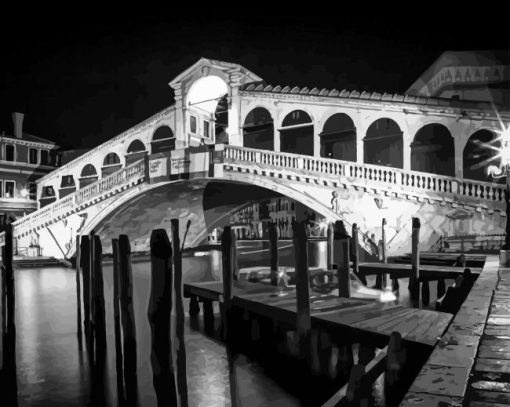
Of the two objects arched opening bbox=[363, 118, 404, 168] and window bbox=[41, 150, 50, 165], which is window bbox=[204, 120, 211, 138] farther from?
window bbox=[41, 150, 50, 165]

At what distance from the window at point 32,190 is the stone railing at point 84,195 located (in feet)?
6.98

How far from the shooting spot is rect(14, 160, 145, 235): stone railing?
7922mm

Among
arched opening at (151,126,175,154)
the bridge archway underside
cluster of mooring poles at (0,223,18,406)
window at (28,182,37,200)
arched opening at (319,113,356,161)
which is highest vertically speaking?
arched opening at (151,126,175,154)

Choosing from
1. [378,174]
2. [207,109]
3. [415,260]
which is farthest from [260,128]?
[415,260]

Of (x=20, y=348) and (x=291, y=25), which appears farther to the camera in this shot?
(x=291, y=25)

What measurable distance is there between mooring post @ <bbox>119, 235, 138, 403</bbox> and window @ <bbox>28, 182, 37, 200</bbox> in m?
9.25

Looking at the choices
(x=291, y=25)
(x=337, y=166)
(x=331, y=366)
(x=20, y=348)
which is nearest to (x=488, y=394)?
(x=331, y=366)

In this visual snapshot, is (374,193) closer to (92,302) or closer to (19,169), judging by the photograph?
(92,302)

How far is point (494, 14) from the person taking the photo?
6.45 m

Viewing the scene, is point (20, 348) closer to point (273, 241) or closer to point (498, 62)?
point (273, 241)

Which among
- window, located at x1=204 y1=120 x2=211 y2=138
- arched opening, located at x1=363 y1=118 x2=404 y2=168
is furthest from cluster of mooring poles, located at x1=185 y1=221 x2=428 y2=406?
window, located at x1=204 y1=120 x2=211 y2=138

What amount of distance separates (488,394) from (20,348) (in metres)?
3.33

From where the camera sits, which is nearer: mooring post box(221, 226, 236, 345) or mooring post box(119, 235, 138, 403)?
mooring post box(119, 235, 138, 403)

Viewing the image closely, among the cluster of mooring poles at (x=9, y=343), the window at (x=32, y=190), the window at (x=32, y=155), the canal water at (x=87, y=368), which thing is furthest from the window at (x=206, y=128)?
the cluster of mooring poles at (x=9, y=343)
